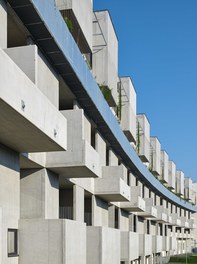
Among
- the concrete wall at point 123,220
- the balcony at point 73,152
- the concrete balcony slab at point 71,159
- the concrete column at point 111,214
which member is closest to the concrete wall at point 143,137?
the concrete wall at point 123,220

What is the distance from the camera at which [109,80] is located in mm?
27312

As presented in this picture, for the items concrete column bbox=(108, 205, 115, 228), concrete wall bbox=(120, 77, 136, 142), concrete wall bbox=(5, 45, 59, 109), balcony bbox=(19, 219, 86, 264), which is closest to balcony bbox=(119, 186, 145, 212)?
concrete column bbox=(108, 205, 115, 228)

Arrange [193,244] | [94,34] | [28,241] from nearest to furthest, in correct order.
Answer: [28,241]
[94,34]
[193,244]

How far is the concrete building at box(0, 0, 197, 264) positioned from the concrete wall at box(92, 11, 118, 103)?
58 mm

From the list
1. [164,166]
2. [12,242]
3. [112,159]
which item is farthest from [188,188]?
[12,242]

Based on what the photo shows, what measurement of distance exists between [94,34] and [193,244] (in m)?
81.5

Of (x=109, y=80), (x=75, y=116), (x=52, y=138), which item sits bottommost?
(x=52, y=138)

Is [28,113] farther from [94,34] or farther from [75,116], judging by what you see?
[94,34]

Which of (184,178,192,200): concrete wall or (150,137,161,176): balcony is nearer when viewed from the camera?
(150,137,161,176): balcony

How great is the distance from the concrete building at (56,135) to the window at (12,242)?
3 cm

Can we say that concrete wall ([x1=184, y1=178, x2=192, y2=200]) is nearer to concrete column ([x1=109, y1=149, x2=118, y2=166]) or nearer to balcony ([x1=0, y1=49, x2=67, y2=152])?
concrete column ([x1=109, y1=149, x2=118, y2=166])

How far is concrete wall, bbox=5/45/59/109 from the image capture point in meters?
13.1

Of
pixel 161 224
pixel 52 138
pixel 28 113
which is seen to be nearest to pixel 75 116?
pixel 52 138

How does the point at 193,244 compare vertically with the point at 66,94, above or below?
below
